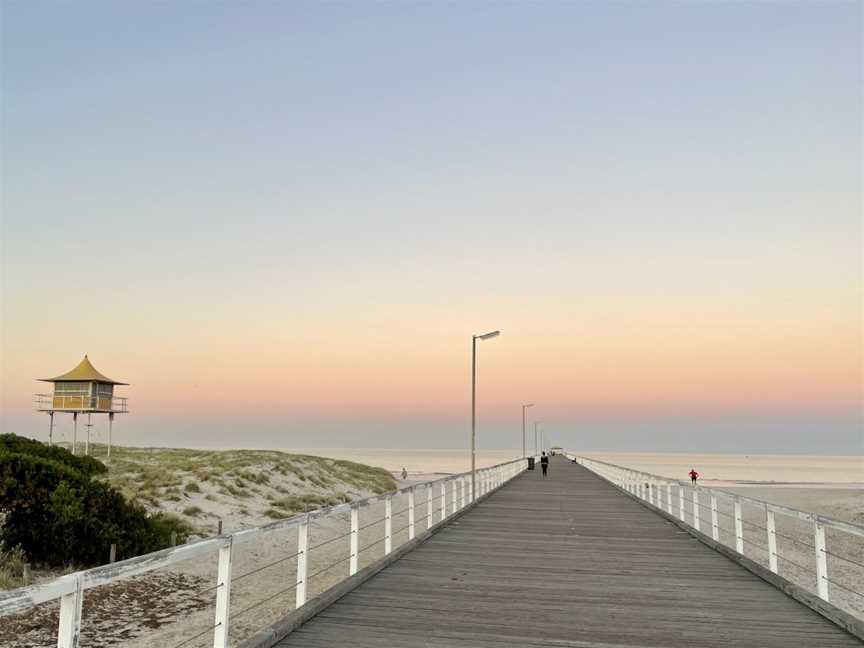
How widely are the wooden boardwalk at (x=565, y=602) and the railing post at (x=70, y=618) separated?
278 cm

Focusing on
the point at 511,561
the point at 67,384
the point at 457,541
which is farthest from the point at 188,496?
the point at 67,384

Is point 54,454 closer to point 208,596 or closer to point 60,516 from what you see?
point 60,516

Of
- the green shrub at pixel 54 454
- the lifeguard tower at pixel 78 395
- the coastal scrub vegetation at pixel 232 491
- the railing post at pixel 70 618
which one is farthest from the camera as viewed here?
the lifeguard tower at pixel 78 395

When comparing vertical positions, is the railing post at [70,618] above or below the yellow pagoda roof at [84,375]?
below

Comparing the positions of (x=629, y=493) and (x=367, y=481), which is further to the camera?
(x=367, y=481)

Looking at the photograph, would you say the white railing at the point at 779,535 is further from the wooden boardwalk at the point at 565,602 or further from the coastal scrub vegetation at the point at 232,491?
the coastal scrub vegetation at the point at 232,491

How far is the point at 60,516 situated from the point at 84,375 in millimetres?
46293

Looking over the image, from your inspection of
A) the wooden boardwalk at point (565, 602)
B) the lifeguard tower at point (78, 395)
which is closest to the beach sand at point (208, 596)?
the wooden boardwalk at point (565, 602)

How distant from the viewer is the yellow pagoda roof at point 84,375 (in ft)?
188

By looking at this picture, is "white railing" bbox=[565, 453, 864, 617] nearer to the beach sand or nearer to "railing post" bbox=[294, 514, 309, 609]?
the beach sand

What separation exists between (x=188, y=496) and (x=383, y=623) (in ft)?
73.2

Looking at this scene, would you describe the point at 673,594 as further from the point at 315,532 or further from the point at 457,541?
the point at 315,532

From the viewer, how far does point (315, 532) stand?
27.1 meters

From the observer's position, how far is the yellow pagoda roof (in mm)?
57281
